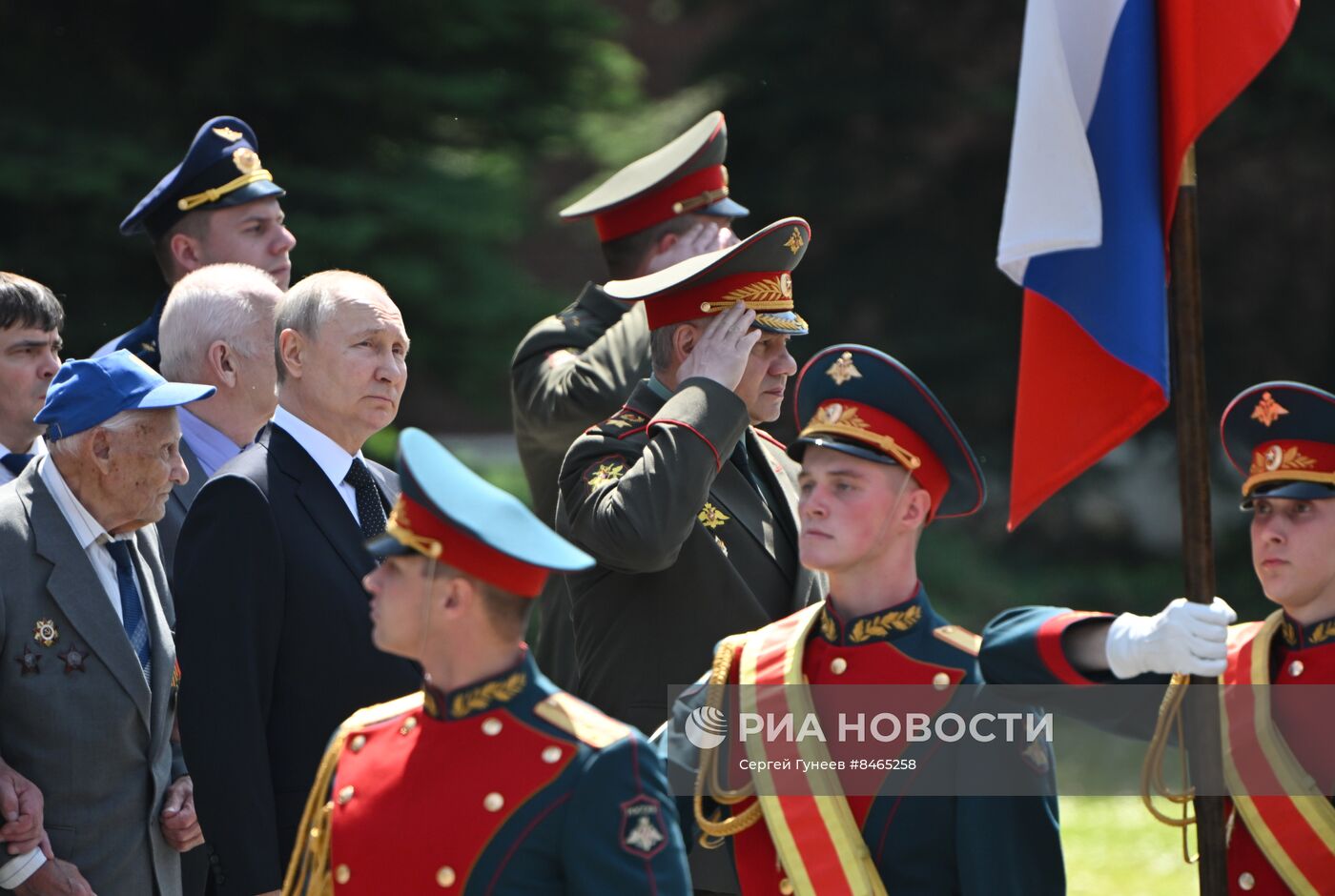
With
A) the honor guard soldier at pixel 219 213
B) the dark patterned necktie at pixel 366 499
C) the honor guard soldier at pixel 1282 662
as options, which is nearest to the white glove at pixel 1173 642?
the honor guard soldier at pixel 1282 662

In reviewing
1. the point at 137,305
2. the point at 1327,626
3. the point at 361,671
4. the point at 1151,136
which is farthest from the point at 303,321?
the point at 137,305

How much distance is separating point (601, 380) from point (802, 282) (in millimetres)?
11039

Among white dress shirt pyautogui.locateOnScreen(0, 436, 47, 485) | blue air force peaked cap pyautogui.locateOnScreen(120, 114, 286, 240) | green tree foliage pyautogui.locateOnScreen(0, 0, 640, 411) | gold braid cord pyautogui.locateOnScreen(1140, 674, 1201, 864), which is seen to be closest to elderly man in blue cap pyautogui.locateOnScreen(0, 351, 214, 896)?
white dress shirt pyautogui.locateOnScreen(0, 436, 47, 485)

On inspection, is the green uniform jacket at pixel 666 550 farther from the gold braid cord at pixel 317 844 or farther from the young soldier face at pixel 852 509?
the gold braid cord at pixel 317 844

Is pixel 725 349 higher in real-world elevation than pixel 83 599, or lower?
higher

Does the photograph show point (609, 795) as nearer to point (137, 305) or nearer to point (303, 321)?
point (303, 321)

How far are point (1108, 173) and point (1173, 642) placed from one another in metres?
1.12

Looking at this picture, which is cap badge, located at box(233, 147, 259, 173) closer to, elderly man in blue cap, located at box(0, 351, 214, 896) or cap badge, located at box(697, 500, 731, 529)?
elderly man in blue cap, located at box(0, 351, 214, 896)

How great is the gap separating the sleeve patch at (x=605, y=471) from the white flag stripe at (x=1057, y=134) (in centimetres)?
102

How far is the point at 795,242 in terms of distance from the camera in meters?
4.63

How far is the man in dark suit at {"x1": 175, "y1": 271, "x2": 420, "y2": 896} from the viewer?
12.9 feet

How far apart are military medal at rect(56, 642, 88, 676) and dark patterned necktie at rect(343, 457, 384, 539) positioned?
2.29 feet

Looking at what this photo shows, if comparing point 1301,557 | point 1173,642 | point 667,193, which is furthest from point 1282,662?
point 667,193

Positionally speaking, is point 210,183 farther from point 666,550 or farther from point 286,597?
point 666,550
